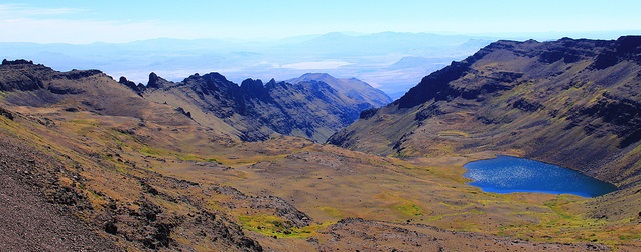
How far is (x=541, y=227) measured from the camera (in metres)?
102

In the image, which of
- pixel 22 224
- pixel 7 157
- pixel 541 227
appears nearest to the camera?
pixel 22 224

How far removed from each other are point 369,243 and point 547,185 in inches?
5895

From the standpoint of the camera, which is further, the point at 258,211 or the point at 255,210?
the point at 255,210

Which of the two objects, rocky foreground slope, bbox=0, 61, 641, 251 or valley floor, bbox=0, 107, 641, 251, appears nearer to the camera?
rocky foreground slope, bbox=0, 61, 641, 251

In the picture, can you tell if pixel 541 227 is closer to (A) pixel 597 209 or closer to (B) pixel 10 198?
(A) pixel 597 209

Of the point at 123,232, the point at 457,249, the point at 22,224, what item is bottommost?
the point at 457,249

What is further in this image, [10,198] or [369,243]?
[369,243]

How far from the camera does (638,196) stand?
121625 millimetres

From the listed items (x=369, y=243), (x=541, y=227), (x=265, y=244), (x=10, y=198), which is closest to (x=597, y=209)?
(x=541, y=227)

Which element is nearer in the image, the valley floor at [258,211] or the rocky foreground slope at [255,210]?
the rocky foreground slope at [255,210]

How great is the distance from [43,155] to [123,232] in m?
21.3

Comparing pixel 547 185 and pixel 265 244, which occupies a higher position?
pixel 265 244

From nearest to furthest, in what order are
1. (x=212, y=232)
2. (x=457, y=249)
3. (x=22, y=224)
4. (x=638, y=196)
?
1. (x=22, y=224)
2. (x=212, y=232)
3. (x=457, y=249)
4. (x=638, y=196)

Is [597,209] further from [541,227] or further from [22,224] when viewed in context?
[22,224]
